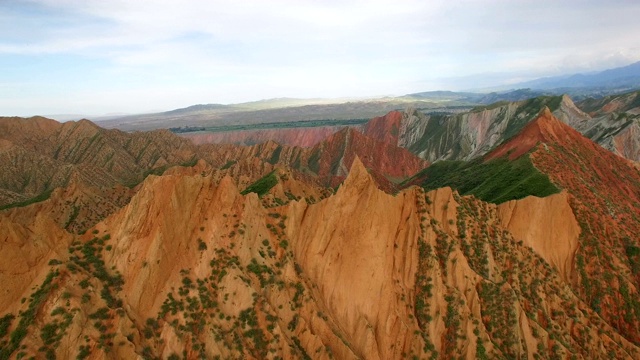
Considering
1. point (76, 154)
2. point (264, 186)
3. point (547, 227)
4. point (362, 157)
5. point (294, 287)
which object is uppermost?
point (264, 186)

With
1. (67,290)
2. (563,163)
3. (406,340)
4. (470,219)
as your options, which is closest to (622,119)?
(563,163)

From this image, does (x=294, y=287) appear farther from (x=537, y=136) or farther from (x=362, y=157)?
(x=362, y=157)

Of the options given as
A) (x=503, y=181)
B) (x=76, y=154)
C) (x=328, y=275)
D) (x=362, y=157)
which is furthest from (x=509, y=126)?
(x=76, y=154)

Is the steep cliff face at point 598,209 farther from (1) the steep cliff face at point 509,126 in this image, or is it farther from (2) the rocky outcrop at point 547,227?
(1) the steep cliff face at point 509,126

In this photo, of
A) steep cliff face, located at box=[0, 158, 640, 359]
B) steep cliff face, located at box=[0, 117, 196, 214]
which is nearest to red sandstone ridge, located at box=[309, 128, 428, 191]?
steep cliff face, located at box=[0, 117, 196, 214]

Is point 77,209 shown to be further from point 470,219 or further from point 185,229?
point 470,219

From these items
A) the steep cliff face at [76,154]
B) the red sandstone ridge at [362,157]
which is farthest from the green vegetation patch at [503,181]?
the steep cliff face at [76,154]
